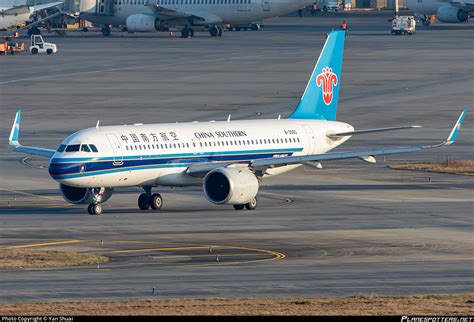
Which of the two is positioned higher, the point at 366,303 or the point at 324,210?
the point at 366,303

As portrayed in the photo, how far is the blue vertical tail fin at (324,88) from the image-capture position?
7188cm

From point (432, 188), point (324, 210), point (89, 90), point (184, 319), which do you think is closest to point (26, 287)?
point (184, 319)

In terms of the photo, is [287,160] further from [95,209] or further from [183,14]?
[183,14]

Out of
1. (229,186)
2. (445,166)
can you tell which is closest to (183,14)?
(445,166)

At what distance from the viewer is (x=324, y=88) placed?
238 ft

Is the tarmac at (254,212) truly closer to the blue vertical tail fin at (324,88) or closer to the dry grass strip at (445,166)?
the dry grass strip at (445,166)

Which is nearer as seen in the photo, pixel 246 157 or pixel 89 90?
pixel 246 157

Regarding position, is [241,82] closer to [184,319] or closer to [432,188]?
[432,188]

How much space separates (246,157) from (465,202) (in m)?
10.5

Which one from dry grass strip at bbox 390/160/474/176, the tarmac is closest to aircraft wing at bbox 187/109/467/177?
the tarmac

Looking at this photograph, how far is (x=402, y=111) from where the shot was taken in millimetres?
112938

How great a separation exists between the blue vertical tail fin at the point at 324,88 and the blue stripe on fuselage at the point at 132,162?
22.2 feet

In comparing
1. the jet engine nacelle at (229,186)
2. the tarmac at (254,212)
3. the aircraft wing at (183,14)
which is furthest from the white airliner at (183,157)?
the aircraft wing at (183,14)

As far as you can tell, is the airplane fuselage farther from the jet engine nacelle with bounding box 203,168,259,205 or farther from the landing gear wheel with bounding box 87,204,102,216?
the landing gear wheel with bounding box 87,204,102,216
